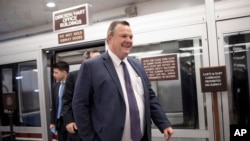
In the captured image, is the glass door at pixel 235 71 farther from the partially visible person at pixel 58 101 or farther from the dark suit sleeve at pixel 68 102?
the partially visible person at pixel 58 101

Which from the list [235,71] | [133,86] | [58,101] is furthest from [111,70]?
[58,101]

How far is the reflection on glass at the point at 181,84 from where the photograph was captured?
289 centimetres

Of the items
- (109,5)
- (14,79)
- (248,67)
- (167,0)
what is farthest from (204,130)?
(109,5)

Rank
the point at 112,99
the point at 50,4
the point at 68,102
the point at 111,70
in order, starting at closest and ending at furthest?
the point at 112,99
the point at 111,70
the point at 68,102
the point at 50,4

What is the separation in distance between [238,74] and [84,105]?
4.94 feet

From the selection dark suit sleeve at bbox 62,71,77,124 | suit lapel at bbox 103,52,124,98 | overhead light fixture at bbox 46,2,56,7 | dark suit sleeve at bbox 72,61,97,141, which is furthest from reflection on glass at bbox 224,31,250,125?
overhead light fixture at bbox 46,2,56,7

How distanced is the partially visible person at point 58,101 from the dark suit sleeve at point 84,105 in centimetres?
164

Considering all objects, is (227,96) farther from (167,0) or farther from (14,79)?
(167,0)

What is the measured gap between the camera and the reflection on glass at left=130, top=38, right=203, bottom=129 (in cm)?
289

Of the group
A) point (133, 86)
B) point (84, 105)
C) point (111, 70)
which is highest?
point (111, 70)

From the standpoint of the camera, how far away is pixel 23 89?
4.32m

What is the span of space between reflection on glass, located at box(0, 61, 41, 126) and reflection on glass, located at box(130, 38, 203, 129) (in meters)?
1.94

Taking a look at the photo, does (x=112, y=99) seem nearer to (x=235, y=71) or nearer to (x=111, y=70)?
(x=111, y=70)

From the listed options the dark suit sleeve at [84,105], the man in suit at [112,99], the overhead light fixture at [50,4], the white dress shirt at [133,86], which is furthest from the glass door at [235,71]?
the overhead light fixture at [50,4]
